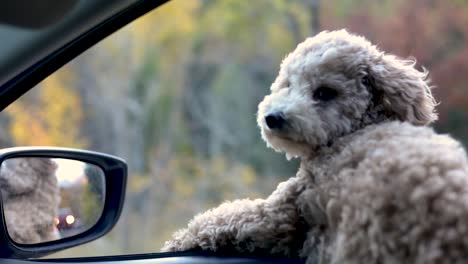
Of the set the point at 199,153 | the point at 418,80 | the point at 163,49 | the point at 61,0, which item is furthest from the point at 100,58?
the point at 418,80

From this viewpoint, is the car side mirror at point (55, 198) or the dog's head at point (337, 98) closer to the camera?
the dog's head at point (337, 98)

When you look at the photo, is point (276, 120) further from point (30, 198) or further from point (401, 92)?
point (30, 198)

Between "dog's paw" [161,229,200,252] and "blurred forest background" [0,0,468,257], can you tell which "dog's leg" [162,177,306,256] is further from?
"blurred forest background" [0,0,468,257]

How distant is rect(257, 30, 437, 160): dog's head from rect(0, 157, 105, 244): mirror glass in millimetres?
528

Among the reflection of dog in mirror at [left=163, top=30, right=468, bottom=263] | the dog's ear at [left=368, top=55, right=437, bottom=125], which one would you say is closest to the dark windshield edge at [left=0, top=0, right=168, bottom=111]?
the reflection of dog in mirror at [left=163, top=30, right=468, bottom=263]

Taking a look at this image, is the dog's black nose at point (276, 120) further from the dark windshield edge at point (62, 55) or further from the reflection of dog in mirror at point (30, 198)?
the reflection of dog in mirror at point (30, 198)

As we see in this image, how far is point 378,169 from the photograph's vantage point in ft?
3.55

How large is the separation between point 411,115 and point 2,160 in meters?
0.82

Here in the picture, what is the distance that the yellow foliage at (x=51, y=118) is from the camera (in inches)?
167

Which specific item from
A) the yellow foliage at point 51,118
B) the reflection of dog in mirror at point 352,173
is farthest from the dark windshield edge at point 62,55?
the yellow foliage at point 51,118

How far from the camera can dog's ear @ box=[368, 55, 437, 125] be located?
Result: 3.99 ft

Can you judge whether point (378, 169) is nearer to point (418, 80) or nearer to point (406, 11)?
point (418, 80)

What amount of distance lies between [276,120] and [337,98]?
12 cm

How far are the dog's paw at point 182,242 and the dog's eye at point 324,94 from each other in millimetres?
400
